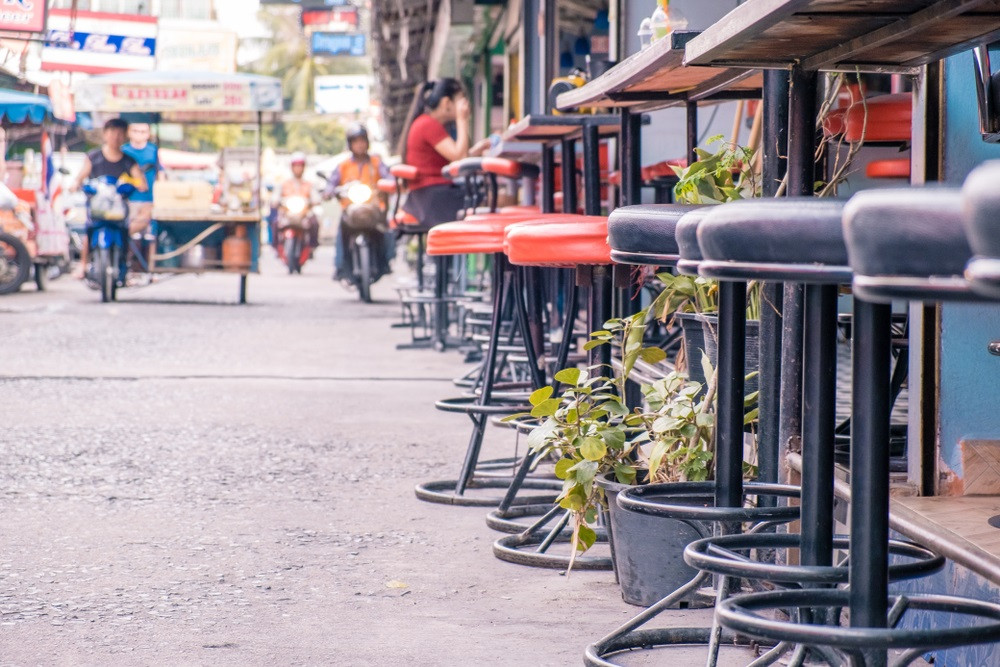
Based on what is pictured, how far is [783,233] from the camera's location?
1515 mm

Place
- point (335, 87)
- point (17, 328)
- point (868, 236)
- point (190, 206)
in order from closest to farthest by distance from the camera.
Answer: point (868, 236), point (17, 328), point (190, 206), point (335, 87)

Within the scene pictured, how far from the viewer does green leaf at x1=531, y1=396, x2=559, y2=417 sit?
9.77 feet

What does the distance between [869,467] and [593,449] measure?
4.30 ft

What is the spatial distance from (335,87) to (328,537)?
113 ft

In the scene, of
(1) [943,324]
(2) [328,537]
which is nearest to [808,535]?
(1) [943,324]

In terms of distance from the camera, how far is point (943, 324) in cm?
267

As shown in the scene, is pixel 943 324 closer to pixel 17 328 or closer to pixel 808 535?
pixel 808 535

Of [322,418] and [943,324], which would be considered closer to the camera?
[943,324]

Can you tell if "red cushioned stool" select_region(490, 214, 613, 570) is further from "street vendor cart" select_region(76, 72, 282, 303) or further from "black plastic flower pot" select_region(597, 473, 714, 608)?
"street vendor cart" select_region(76, 72, 282, 303)

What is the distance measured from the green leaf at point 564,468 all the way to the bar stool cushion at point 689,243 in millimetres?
1116

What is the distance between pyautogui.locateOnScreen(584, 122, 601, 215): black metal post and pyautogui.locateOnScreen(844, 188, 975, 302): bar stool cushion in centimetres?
292

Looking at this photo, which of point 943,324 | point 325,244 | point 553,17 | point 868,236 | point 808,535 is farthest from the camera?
point 325,244

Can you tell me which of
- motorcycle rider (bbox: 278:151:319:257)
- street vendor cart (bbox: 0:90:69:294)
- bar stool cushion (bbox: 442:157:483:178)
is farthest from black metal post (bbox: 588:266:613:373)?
motorcycle rider (bbox: 278:151:319:257)

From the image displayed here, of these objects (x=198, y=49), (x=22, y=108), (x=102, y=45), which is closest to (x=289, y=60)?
(x=198, y=49)
